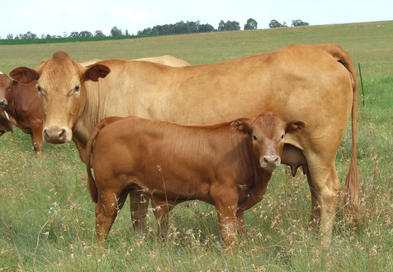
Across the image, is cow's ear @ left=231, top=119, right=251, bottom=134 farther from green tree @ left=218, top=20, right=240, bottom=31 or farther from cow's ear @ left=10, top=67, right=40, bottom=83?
green tree @ left=218, top=20, right=240, bottom=31

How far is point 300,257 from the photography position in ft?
13.8

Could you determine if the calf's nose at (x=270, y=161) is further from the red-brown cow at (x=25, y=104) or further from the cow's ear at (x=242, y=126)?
the red-brown cow at (x=25, y=104)

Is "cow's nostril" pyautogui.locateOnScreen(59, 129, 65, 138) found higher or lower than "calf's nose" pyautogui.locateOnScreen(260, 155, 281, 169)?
higher

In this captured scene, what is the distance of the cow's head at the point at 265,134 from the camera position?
4.52 meters

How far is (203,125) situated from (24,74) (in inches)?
79.0

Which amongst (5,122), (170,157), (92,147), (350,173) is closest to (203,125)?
(170,157)

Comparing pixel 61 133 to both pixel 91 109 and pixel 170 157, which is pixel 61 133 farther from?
pixel 170 157

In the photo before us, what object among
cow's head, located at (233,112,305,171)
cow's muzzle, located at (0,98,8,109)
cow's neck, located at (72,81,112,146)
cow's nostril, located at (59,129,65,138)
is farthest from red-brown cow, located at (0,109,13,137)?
cow's head, located at (233,112,305,171)

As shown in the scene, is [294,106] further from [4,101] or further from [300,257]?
[4,101]

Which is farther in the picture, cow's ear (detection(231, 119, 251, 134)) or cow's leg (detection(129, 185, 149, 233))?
cow's leg (detection(129, 185, 149, 233))

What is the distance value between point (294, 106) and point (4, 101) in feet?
20.3

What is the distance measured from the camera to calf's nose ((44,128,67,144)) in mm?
5066

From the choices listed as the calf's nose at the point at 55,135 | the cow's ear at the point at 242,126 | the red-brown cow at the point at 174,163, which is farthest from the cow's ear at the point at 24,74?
the cow's ear at the point at 242,126

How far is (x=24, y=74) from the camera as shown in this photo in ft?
18.6
